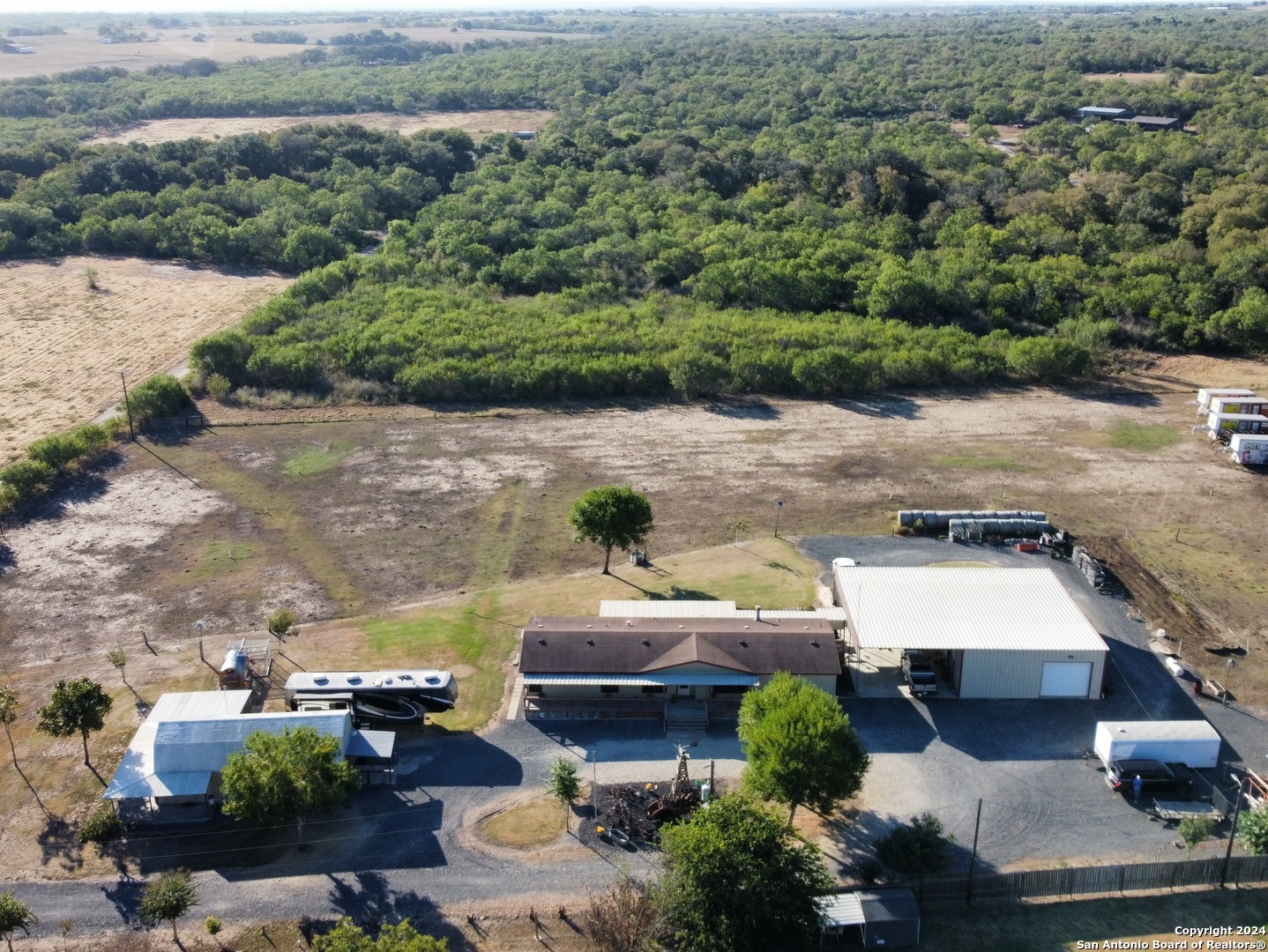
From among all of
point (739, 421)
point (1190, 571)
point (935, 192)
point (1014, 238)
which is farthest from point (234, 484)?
point (935, 192)

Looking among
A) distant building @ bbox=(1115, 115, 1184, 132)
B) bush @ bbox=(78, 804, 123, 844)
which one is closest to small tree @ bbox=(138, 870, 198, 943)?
bush @ bbox=(78, 804, 123, 844)

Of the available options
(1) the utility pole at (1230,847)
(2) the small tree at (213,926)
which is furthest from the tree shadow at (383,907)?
(1) the utility pole at (1230,847)

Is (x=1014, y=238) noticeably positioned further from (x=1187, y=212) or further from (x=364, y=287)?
(x=364, y=287)

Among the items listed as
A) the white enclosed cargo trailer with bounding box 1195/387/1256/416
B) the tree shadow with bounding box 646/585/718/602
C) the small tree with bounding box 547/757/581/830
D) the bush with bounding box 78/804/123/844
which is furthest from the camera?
the white enclosed cargo trailer with bounding box 1195/387/1256/416

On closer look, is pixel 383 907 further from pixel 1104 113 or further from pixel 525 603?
pixel 1104 113

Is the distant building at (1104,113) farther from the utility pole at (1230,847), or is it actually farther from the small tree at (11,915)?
the small tree at (11,915)

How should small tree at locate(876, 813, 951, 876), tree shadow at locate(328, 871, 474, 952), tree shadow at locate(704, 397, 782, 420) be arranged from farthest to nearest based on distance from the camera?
tree shadow at locate(704, 397, 782, 420), small tree at locate(876, 813, 951, 876), tree shadow at locate(328, 871, 474, 952)

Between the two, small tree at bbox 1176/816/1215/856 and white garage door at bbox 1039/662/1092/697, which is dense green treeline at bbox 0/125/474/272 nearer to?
white garage door at bbox 1039/662/1092/697

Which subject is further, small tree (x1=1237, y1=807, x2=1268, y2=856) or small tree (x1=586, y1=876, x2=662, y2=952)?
small tree (x1=1237, y1=807, x2=1268, y2=856)
